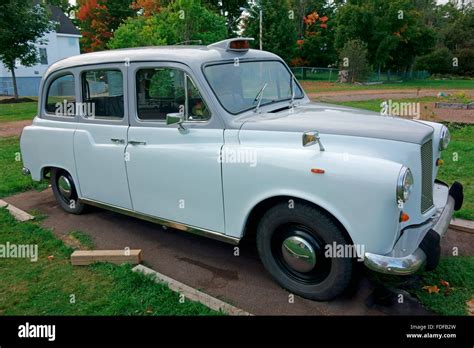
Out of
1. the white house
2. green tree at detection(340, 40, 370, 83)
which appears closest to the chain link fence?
green tree at detection(340, 40, 370, 83)

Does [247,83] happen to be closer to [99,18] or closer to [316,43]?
Result: [316,43]

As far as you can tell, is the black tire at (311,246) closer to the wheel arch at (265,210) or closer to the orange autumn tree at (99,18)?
the wheel arch at (265,210)

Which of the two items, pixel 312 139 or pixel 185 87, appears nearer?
pixel 312 139

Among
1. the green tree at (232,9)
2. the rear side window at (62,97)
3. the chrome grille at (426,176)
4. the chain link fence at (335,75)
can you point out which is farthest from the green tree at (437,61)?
the rear side window at (62,97)

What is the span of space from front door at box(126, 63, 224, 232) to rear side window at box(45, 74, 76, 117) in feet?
3.90

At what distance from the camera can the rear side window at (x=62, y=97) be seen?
4.82 meters

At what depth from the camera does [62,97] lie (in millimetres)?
4980

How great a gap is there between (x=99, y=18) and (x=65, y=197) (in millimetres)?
41472

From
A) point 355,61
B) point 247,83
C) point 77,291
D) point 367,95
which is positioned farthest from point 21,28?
point 355,61

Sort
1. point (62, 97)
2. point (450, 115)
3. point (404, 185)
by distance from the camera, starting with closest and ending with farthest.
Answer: point (404, 185), point (62, 97), point (450, 115)

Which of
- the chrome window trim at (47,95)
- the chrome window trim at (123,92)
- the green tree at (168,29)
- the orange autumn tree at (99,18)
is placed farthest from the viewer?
the orange autumn tree at (99,18)

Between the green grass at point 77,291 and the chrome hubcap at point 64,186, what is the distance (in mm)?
1055

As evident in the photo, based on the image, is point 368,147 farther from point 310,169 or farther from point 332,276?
point 332,276
